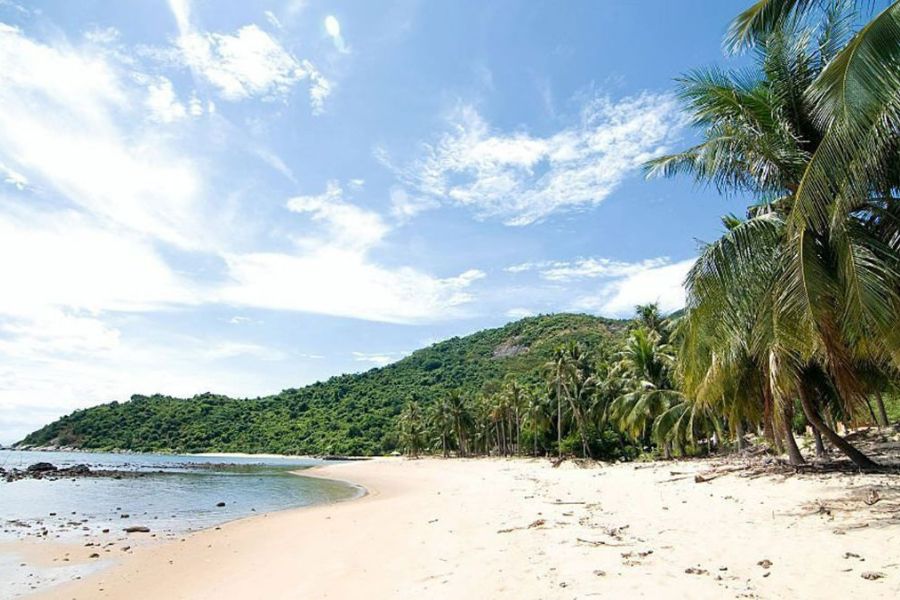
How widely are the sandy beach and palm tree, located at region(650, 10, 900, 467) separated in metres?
2.51

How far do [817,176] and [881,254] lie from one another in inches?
96.1

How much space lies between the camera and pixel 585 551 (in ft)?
25.8

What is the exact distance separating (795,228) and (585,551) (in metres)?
5.94

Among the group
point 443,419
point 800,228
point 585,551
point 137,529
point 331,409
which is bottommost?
point 137,529

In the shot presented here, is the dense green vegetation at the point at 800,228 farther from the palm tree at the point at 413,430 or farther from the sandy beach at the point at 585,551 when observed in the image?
the palm tree at the point at 413,430

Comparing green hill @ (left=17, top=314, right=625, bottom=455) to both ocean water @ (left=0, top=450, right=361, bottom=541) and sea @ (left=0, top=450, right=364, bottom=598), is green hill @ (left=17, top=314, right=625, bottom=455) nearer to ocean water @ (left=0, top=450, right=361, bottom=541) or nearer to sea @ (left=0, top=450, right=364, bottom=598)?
ocean water @ (left=0, top=450, right=361, bottom=541)

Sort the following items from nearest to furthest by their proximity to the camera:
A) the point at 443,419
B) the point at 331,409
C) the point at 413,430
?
the point at 443,419
the point at 413,430
the point at 331,409

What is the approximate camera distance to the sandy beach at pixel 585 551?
6.03m

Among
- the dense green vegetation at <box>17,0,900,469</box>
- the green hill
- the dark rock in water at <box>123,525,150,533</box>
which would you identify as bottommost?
the dark rock in water at <box>123,525,150,533</box>

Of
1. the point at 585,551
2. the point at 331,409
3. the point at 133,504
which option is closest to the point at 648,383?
the point at 585,551

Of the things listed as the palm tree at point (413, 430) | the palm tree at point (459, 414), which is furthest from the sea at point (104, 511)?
the palm tree at point (413, 430)

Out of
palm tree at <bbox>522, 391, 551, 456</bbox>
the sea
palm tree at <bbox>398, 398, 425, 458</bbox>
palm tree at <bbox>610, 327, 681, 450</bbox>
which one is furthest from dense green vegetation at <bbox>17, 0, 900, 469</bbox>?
palm tree at <bbox>398, 398, 425, 458</bbox>

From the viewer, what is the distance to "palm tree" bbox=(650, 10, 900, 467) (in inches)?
290

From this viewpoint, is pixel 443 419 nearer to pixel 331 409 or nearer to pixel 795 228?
pixel 331 409
